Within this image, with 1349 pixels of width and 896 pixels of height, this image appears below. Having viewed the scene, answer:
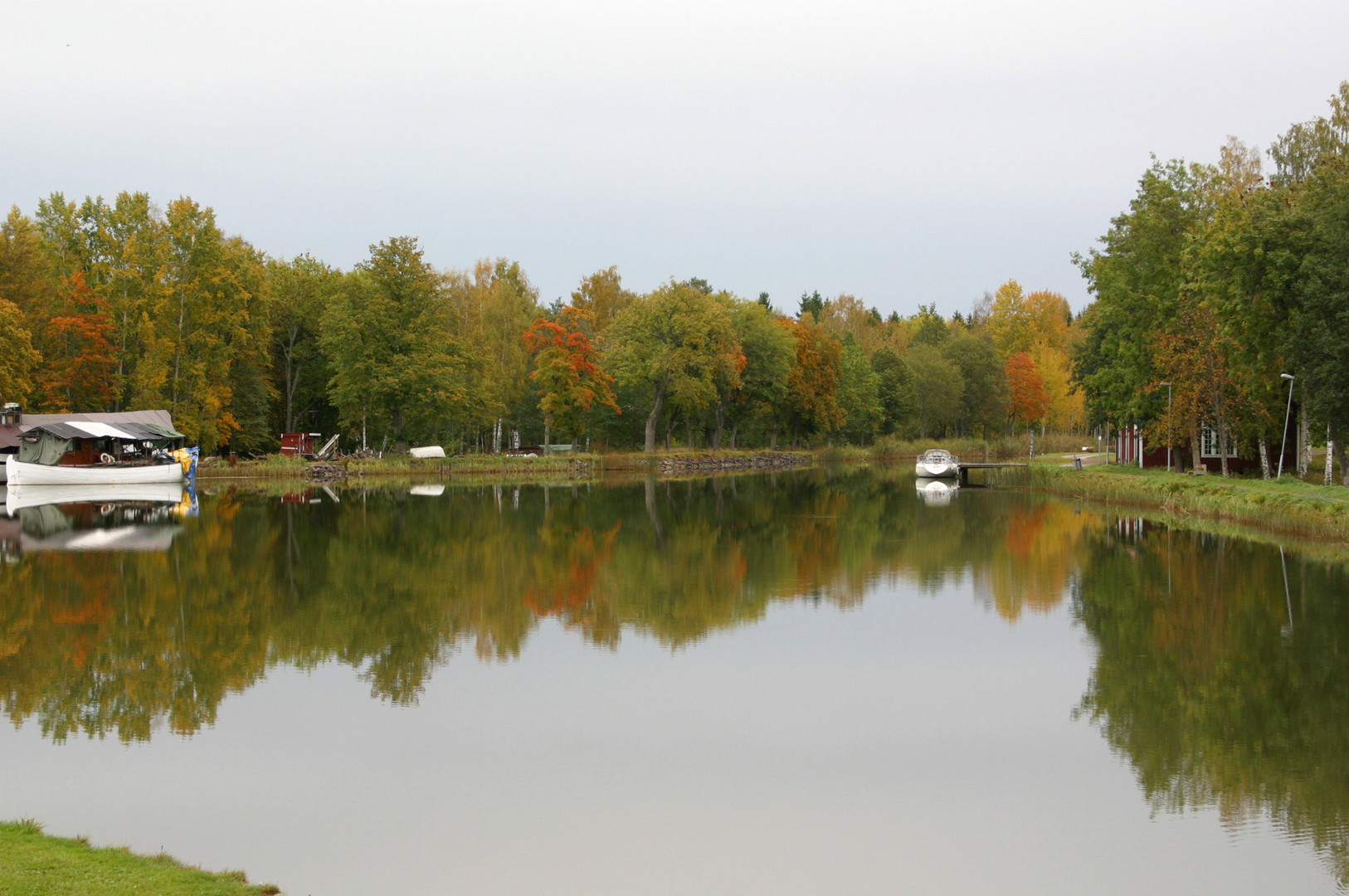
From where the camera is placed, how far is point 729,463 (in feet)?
266

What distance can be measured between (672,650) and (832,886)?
27.1ft

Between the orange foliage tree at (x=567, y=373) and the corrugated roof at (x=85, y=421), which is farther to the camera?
the orange foliage tree at (x=567, y=373)

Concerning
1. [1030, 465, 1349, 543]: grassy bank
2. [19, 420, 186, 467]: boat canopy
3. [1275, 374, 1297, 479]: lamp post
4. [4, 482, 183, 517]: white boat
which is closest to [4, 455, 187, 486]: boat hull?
[4, 482, 183, 517]: white boat

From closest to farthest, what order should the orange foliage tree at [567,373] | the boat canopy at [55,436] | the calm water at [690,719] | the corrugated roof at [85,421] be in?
1. the calm water at [690,719]
2. the boat canopy at [55,436]
3. the corrugated roof at [85,421]
4. the orange foliage tree at [567,373]

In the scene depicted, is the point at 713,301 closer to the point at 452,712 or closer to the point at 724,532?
the point at 724,532

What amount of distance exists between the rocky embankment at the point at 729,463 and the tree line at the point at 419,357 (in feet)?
9.45

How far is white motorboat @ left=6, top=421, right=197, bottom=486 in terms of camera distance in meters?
49.6

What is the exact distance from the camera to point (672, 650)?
53.8 ft

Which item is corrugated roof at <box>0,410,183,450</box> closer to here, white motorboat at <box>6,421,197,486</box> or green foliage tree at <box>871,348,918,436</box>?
white motorboat at <box>6,421,197,486</box>

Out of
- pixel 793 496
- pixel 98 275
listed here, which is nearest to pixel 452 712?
pixel 793 496

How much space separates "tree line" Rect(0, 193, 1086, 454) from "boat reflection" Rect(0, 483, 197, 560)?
7963 millimetres

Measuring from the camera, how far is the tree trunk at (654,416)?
246 ft

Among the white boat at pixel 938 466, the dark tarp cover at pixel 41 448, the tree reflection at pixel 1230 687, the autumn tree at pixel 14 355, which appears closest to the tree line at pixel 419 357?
the autumn tree at pixel 14 355

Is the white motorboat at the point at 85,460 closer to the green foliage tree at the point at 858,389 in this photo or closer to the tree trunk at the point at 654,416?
the tree trunk at the point at 654,416
